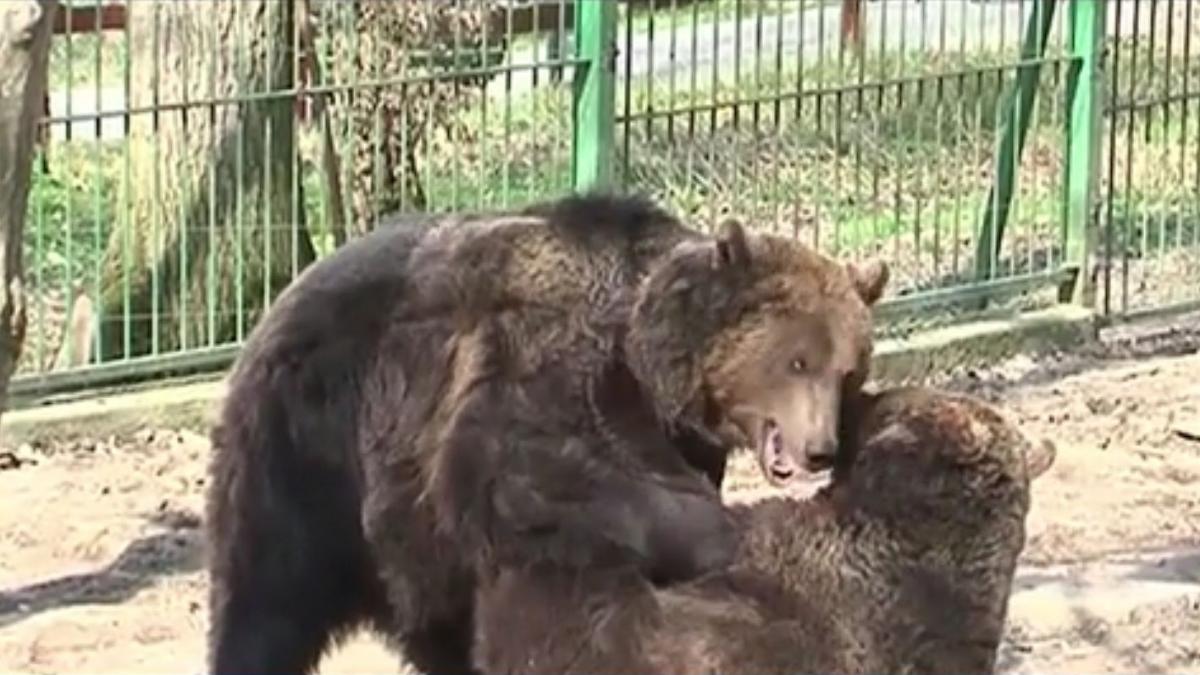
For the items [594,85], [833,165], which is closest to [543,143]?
[594,85]

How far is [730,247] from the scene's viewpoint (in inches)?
250

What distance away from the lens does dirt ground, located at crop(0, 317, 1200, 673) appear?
8211 mm

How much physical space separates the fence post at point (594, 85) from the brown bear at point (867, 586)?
5.39 metres

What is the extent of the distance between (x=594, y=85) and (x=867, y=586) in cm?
567

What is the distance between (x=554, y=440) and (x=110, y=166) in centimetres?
560

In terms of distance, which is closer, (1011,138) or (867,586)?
(867,586)

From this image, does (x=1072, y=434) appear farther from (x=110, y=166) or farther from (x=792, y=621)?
(x=792, y=621)

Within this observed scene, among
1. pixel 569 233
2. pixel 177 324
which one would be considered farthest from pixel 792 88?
pixel 569 233

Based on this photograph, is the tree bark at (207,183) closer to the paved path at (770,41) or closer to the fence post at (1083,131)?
the paved path at (770,41)

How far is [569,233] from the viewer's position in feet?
21.6

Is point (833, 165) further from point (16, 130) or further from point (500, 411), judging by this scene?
point (500, 411)

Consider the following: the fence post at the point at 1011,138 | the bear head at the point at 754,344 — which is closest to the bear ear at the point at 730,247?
the bear head at the point at 754,344

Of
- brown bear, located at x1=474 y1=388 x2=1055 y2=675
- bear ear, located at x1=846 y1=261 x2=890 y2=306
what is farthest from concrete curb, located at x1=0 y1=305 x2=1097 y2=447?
brown bear, located at x1=474 y1=388 x2=1055 y2=675

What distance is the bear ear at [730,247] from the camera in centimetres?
635
